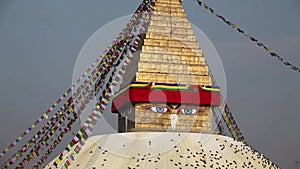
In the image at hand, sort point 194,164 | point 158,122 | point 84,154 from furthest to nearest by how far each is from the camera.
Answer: point 158,122, point 84,154, point 194,164

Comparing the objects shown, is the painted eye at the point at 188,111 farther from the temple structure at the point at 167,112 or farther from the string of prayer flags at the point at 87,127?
the string of prayer flags at the point at 87,127

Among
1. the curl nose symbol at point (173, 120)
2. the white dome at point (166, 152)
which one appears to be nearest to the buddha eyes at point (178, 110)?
the curl nose symbol at point (173, 120)

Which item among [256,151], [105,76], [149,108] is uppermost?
[105,76]

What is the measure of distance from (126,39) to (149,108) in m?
2.01

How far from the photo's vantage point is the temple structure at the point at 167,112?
13.2 m

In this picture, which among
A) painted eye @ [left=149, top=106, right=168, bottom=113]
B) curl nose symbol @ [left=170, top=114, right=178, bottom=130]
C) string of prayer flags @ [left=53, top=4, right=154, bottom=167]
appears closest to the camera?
string of prayer flags @ [left=53, top=4, right=154, bottom=167]

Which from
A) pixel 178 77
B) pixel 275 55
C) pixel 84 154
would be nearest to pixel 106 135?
pixel 84 154

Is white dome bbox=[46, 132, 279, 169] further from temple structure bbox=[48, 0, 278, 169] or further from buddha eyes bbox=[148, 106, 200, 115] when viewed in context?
buddha eyes bbox=[148, 106, 200, 115]

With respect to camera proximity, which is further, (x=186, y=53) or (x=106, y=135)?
(x=186, y=53)

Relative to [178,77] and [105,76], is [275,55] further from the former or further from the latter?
[105,76]

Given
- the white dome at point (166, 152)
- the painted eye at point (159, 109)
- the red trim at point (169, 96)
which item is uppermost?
the red trim at point (169, 96)

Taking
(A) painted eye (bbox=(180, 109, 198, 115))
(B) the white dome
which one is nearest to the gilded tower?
(A) painted eye (bbox=(180, 109, 198, 115))

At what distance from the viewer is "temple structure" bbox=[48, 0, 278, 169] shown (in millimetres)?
13234

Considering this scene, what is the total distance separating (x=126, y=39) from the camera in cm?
1523
